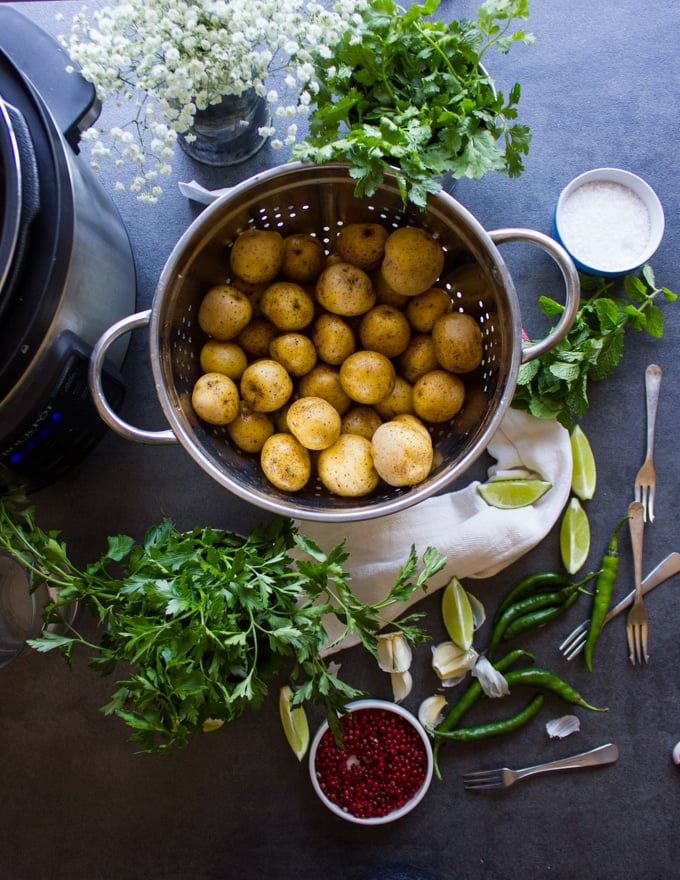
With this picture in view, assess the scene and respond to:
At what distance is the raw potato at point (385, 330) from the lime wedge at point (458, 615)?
44 centimetres

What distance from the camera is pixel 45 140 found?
2.83 ft

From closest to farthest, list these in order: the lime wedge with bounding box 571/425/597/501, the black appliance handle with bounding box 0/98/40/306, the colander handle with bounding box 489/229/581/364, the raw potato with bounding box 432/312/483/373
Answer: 1. the black appliance handle with bounding box 0/98/40/306
2. the colander handle with bounding box 489/229/581/364
3. the raw potato with bounding box 432/312/483/373
4. the lime wedge with bounding box 571/425/597/501

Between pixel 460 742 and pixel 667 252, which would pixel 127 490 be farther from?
pixel 667 252

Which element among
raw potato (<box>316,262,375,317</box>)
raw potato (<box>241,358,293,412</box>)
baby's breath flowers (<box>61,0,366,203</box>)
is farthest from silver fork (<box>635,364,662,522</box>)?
baby's breath flowers (<box>61,0,366,203</box>)

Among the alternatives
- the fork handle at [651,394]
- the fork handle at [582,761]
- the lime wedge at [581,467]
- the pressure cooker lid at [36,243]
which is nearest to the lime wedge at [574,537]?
the lime wedge at [581,467]

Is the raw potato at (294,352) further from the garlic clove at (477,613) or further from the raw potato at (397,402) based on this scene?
the garlic clove at (477,613)

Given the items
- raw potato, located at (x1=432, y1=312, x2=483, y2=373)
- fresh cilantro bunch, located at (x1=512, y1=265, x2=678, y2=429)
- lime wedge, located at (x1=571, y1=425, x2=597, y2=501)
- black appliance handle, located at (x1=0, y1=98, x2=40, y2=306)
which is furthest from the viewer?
lime wedge, located at (x1=571, y1=425, x2=597, y2=501)

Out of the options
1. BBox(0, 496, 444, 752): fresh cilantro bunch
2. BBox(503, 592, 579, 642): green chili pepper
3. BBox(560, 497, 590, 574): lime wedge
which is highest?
BBox(0, 496, 444, 752): fresh cilantro bunch

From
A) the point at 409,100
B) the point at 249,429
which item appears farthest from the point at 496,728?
the point at 409,100

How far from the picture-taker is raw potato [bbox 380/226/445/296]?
0.99 metres

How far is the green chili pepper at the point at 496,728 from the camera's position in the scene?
1253 millimetres

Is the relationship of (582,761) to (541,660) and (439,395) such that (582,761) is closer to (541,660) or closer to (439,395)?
(541,660)

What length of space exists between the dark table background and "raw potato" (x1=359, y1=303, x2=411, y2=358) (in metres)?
0.33

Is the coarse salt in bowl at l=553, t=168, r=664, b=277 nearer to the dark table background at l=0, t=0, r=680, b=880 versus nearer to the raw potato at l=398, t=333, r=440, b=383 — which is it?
the dark table background at l=0, t=0, r=680, b=880
